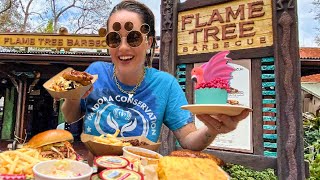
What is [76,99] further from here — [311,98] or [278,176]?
[311,98]

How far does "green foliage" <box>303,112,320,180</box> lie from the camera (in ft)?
18.1

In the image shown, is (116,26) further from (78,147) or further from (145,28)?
(78,147)

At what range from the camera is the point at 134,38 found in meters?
1.60

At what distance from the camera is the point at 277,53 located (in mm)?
4023

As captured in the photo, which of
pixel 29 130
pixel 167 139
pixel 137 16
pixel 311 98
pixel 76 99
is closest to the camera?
pixel 76 99

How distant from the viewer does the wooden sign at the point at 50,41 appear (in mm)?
9555

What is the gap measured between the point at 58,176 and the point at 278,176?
3716 mm

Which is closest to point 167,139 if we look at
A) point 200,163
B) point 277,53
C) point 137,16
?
point 277,53

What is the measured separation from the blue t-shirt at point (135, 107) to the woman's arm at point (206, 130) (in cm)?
6

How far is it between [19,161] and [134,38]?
808 mm

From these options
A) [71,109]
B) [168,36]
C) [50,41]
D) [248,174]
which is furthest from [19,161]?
[50,41]

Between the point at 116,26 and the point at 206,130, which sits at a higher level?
the point at 116,26

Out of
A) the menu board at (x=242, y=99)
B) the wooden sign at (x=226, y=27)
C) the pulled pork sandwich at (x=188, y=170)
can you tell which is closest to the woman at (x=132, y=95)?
the pulled pork sandwich at (x=188, y=170)

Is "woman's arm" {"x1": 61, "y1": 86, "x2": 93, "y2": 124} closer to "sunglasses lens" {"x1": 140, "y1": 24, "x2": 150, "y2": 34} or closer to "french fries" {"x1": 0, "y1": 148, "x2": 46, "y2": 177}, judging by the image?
"french fries" {"x1": 0, "y1": 148, "x2": 46, "y2": 177}
